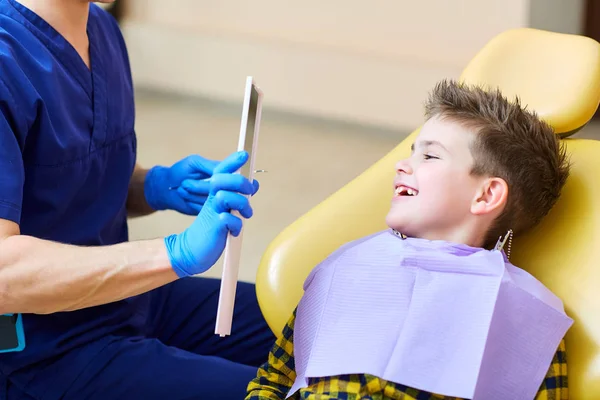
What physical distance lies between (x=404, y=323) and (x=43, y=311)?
50cm

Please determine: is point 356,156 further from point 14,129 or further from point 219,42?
point 14,129

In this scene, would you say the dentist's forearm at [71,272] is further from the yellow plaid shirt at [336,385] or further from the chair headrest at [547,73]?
the chair headrest at [547,73]

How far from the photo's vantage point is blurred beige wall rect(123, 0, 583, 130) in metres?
3.07

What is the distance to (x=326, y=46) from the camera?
3.38 m

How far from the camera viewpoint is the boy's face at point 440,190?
114cm

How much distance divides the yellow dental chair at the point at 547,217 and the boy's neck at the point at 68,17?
0.47 m

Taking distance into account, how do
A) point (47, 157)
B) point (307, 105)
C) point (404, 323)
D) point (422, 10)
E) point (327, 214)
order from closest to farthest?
point (404, 323), point (47, 157), point (327, 214), point (422, 10), point (307, 105)

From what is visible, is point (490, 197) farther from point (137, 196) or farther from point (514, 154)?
point (137, 196)

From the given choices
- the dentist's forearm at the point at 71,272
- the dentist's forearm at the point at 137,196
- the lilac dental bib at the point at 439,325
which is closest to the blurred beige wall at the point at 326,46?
the dentist's forearm at the point at 137,196

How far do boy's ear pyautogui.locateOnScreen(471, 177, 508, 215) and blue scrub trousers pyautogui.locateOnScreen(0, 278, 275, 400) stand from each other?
1.50 feet

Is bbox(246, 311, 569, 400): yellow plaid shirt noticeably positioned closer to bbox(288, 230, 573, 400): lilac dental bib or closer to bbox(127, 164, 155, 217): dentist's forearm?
bbox(288, 230, 573, 400): lilac dental bib

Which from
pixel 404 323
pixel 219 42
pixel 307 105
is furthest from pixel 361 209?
pixel 219 42

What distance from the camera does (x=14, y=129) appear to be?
1.09 m

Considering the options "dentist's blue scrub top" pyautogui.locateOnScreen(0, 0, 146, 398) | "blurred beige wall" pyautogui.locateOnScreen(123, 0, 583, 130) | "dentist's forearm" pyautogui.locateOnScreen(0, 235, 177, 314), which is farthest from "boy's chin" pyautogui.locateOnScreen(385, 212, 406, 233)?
"blurred beige wall" pyautogui.locateOnScreen(123, 0, 583, 130)
